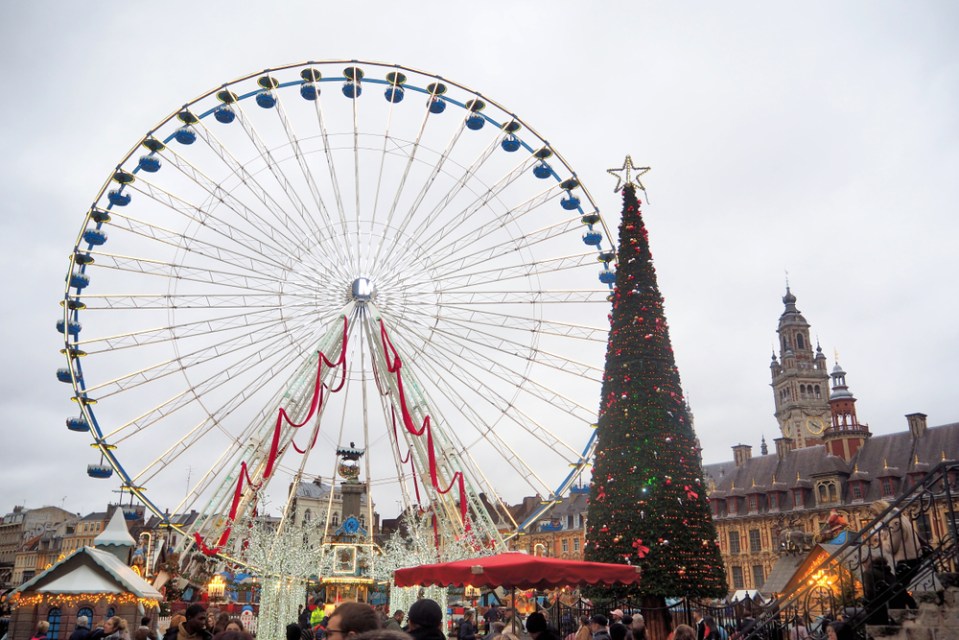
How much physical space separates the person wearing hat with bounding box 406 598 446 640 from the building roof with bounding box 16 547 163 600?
1631 cm

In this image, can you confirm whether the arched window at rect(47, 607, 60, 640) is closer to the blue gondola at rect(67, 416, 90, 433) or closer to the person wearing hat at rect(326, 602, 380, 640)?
the blue gondola at rect(67, 416, 90, 433)

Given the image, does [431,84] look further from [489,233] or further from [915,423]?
[915,423]

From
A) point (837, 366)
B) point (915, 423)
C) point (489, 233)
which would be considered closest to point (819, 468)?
point (915, 423)

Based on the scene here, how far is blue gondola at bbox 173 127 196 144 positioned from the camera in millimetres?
24000

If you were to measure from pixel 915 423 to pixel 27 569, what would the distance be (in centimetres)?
10630

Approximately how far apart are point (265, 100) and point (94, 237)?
6.59 m

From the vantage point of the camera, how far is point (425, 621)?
615 centimetres

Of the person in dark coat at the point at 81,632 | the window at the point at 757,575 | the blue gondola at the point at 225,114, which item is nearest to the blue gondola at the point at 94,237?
the blue gondola at the point at 225,114

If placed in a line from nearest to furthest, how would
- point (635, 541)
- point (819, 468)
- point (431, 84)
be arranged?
point (635, 541) < point (431, 84) < point (819, 468)

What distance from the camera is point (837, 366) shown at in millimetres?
81750

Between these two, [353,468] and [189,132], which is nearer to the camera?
[189,132]

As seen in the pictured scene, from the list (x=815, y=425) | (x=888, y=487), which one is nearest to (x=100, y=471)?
(x=888, y=487)

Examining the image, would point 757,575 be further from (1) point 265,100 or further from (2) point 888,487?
(1) point 265,100

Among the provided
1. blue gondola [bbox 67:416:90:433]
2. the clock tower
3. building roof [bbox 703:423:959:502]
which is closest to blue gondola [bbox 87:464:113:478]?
blue gondola [bbox 67:416:90:433]
